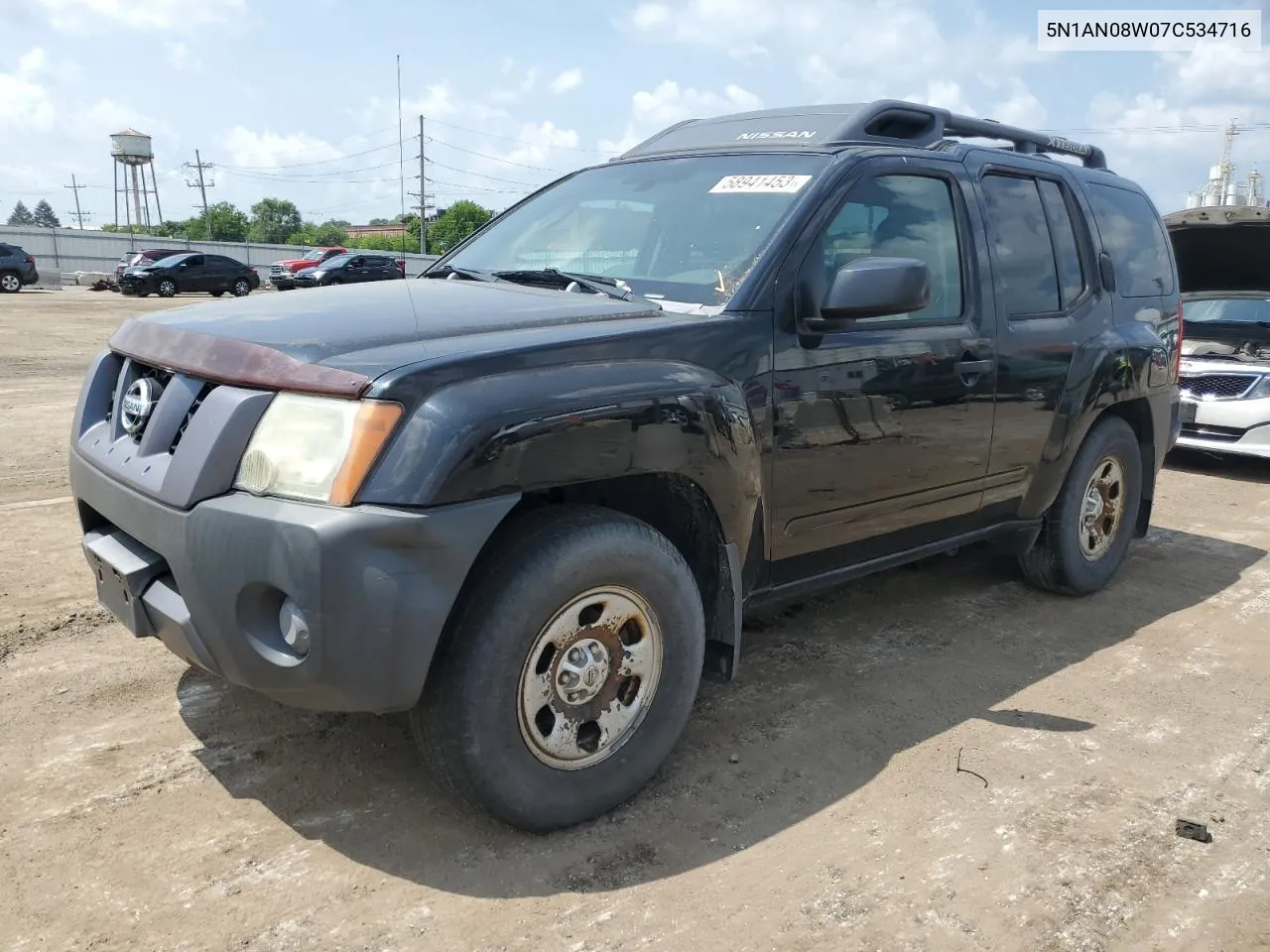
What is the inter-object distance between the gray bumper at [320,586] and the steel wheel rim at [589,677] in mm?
347

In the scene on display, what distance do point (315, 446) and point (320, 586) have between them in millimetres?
329

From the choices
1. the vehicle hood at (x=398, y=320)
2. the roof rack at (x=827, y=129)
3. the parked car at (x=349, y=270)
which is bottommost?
the parked car at (x=349, y=270)

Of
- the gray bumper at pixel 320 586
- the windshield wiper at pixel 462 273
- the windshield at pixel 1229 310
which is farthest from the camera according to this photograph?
the windshield at pixel 1229 310

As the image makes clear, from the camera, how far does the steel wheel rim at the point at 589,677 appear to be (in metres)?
2.66

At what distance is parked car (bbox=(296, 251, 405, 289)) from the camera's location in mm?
30297

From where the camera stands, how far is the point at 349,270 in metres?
31.1

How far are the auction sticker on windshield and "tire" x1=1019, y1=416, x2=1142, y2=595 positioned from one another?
2.07 metres

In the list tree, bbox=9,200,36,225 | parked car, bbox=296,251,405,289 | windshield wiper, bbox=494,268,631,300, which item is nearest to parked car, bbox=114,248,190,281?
parked car, bbox=296,251,405,289

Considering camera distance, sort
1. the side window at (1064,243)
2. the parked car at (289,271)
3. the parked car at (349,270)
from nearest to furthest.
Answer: the side window at (1064,243), the parked car at (349,270), the parked car at (289,271)

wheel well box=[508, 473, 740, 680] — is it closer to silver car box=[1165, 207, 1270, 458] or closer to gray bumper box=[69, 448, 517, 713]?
gray bumper box=[69, 448, 517, 713]

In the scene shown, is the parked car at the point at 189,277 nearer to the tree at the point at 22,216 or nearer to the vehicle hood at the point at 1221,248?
the vehicle hood at the point at 1221,248

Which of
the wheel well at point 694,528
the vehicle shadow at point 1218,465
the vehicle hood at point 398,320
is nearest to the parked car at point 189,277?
the vehicle shadow at point 1218,465

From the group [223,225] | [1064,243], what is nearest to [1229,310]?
[1064,243]

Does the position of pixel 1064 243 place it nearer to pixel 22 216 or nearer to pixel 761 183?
pixel 761 183
